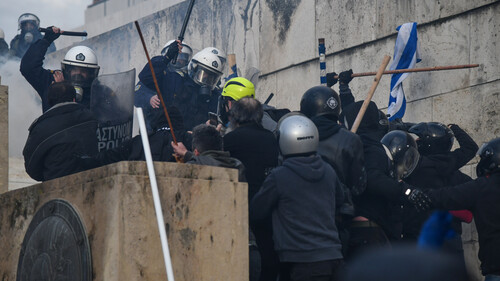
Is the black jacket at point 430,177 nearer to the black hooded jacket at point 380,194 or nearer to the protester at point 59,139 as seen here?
the black hooded jacket at point 380,194

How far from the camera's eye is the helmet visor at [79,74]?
9383mm

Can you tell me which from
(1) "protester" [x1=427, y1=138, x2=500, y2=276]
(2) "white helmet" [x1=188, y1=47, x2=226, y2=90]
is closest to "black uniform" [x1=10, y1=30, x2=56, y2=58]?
(2) "white helmet" [x1=188, y1=47, x2=226, y2=90]

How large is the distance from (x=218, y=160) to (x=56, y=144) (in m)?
1.70

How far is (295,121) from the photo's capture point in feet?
19.5

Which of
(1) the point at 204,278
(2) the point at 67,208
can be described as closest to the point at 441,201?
(1) the point at 204,278

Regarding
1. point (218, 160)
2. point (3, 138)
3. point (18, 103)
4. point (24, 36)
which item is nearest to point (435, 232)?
point (218, 160)

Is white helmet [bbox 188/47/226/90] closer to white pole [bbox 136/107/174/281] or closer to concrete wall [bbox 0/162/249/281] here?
concrete wall [bbox 0/162/249/281]

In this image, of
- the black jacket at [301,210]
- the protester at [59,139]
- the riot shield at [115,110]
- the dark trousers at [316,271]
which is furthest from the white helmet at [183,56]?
the dark trousers at [316,271]

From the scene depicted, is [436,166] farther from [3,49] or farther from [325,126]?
[3,49]

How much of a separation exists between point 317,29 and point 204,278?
779 centimetres

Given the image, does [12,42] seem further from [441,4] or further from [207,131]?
[207,131]

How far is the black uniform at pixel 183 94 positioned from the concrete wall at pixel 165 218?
5.71 meters

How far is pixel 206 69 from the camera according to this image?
10953 mm

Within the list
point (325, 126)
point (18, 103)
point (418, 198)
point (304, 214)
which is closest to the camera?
point (304, 214)
